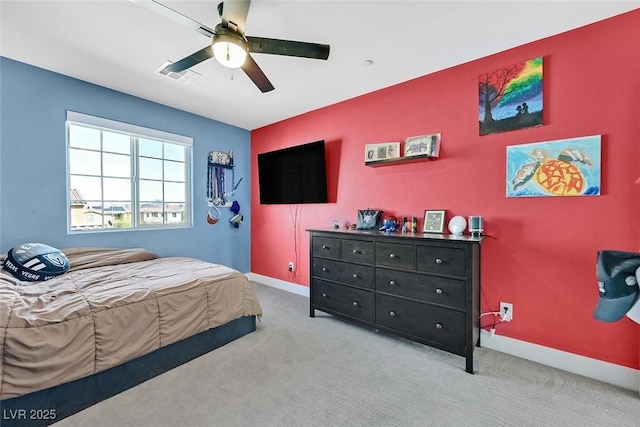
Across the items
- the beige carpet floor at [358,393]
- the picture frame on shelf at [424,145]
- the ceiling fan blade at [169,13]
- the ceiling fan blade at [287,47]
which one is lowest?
the beige carpet floor at [358,393]

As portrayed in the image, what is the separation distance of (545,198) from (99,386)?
3420 millimetres

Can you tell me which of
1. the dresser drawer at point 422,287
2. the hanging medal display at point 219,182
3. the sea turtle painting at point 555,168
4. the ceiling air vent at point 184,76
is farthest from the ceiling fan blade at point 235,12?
the hanging medal display at point 219,182

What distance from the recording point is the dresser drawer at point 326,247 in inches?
112

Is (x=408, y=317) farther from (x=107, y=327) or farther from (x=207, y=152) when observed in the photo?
(x=207, y=152)

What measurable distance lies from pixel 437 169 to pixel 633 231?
1.40 metres

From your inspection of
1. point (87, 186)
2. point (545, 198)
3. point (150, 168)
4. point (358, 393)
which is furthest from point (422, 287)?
point (87, 186)

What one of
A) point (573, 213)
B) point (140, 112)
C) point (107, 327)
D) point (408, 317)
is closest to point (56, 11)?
point (140, 112)

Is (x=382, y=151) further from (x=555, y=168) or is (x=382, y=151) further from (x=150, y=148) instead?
(x=150, y=148)

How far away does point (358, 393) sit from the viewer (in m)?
1.82

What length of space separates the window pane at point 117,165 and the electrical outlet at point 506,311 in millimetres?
4254

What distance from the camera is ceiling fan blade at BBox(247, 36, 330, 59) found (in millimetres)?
1736

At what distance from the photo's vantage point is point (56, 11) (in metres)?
1.88

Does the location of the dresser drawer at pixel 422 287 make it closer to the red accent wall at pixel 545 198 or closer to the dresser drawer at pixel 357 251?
the dresser drawer at pixel 357 251

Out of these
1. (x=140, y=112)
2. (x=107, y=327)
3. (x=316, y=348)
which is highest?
(x=140, y=112)
